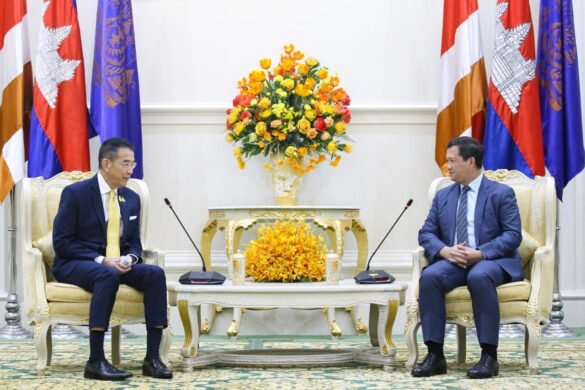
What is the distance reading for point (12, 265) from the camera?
6.48 m

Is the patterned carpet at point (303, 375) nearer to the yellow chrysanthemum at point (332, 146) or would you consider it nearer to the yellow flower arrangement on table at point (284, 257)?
the yellow flower arrangement on table at point (284, 257)

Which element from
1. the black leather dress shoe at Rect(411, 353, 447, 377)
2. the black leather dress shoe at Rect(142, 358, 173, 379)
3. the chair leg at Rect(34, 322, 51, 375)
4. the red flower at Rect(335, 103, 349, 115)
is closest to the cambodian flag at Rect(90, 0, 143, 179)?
the red flower at Rect(335, 103, 349, 115)

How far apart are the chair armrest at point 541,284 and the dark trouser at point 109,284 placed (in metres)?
1.71

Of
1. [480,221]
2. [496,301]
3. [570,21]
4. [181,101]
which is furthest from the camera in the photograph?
[181,101]

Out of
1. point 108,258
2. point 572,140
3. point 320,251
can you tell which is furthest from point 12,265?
point 572,140

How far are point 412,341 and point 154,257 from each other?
A: 53.1 inches

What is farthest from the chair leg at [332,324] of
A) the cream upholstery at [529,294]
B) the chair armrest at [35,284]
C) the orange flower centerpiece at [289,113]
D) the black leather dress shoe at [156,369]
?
the chair armrest at [35,284]

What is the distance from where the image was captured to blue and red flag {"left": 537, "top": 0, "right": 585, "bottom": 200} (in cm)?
638

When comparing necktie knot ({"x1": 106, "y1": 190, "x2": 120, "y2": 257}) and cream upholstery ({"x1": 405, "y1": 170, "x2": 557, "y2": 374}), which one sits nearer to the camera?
cream upholstery ({"x1": 405, "y1": 170, "x2": 557, "y2": 374})

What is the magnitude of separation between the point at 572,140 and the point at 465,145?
1.78 m

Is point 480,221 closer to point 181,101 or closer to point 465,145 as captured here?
point 465,145

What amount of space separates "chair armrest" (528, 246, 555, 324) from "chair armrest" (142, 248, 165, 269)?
1.79 m

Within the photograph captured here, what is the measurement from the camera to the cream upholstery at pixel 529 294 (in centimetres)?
465

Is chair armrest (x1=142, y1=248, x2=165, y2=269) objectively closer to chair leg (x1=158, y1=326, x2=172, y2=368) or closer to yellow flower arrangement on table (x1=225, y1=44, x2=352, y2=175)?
chair leg (x1=158, y1=326, x2=172, y2=368)
